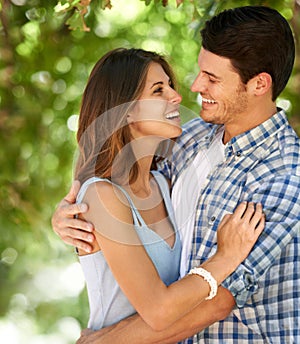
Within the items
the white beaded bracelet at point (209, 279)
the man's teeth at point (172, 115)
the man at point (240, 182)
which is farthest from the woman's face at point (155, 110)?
the white beaded bracelet at point (209, 279)

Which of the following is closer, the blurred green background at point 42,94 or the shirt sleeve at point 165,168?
the shirt sleeve at point 165,168

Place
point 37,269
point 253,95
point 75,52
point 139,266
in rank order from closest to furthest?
1. point 139,266
2. point 253,95
3. point 75,52
4. point 37,269

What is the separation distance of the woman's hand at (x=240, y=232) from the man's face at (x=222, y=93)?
303 mm

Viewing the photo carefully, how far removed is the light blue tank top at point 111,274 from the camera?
6.30 feet

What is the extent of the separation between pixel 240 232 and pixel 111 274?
13.2 inches

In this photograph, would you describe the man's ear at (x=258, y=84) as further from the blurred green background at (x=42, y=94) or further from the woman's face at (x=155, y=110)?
the blurred green background at (x=42, y=94)

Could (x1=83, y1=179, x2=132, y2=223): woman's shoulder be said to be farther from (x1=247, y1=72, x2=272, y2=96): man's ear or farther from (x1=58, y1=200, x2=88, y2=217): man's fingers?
(x1=247, y1=72, x2=272, y2=96): man's ear

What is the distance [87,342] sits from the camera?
196cm

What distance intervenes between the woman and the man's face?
9 cm

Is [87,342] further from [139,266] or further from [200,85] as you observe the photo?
[200,85]

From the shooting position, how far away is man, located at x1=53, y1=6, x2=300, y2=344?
1825 millimetres

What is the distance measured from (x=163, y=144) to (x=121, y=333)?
0.55 m

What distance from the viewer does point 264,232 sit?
5.93 feet

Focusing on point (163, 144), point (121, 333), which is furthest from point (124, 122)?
point (121, 333)
